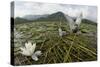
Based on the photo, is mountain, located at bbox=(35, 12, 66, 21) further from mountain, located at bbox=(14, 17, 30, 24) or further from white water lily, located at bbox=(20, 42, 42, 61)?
white water lily, located at bbox=(20, 42, 42, 61)

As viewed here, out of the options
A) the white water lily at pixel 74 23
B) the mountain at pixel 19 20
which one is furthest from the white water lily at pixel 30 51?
the white water lily at pixel 74 23

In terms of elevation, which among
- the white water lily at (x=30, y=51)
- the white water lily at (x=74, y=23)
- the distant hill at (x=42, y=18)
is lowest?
the white water lily at (x=30, y=51)

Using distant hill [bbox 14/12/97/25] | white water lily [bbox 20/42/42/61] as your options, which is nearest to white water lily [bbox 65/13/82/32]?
distant hill [bbox 14/12/97/25]

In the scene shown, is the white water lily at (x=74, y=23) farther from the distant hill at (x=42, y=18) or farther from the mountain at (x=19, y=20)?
the mountain at (x=19, y=20)

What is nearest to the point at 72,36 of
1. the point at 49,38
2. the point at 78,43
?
the point at 78,43

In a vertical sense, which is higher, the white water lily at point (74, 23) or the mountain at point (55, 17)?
the mountain at point (55, 17)

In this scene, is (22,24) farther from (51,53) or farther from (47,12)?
(51,53)

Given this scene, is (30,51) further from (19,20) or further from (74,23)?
(74,23)

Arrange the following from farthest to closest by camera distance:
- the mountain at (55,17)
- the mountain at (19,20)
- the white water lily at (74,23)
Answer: the white water lily at (74,23) → the mountain at (55,17) → the mountain at (19,20)

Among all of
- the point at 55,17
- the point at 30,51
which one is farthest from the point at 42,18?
the point at 30,51
